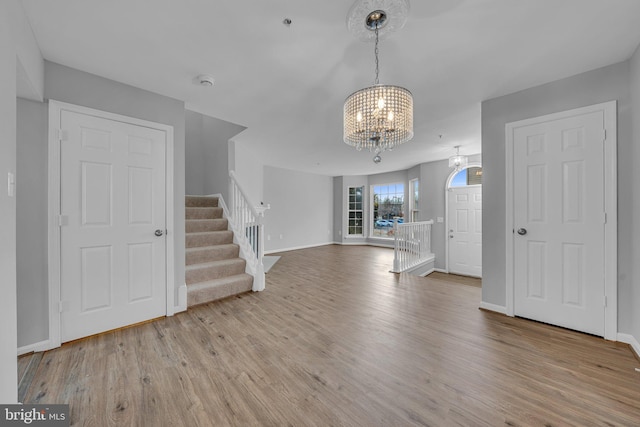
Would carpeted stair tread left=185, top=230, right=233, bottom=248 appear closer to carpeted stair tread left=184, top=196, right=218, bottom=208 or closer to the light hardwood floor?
carpeted stair tread left=184, top=196, right=218, bottom=208

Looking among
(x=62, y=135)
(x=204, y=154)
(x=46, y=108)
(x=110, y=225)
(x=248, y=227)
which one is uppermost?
(x=204, y=154)

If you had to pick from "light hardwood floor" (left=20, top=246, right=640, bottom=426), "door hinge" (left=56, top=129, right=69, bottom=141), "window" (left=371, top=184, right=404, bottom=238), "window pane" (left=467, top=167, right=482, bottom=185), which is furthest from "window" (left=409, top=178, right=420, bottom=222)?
"door hinge" (left=56, top=129, right=69, bottom=141)

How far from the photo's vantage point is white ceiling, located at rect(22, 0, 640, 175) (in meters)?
1.50

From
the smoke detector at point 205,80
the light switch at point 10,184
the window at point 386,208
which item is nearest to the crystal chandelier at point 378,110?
the smoke detector at point 205,80

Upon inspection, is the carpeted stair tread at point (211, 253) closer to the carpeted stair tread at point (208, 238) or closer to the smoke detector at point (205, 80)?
the carpeted stair tread at point (208, 238)

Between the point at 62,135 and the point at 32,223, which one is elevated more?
the point at 62,135

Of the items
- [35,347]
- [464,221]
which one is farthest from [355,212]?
[35,347]

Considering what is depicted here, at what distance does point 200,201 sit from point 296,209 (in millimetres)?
3409

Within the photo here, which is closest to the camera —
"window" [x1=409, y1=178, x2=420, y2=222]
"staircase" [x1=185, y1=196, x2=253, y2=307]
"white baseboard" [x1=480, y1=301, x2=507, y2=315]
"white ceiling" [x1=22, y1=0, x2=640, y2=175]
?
"white ceiling" [x1=22, y1=0, x2=640, y2=175]

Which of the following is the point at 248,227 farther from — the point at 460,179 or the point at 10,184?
the point at 460,179

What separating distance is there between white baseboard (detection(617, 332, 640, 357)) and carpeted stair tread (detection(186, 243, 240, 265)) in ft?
14.1

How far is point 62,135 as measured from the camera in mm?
2078

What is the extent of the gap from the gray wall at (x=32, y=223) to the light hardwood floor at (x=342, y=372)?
344 millimetres

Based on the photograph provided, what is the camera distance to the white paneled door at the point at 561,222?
2.20m
